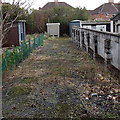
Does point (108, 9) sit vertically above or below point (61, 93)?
above

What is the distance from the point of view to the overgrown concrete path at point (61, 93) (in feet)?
14.6

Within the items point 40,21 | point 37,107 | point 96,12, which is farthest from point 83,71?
point 96,12

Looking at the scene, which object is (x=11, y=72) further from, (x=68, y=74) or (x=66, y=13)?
(x=66, y=13)

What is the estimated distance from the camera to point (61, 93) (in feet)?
18.6

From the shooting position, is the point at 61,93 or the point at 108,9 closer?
the point at 61,93

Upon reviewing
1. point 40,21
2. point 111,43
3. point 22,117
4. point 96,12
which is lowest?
point 22,117

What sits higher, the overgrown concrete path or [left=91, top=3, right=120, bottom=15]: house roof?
[left=91, top=3, right=120, bottom=15]: house roof

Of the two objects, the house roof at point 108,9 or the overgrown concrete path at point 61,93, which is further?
the house roof at point 108,9

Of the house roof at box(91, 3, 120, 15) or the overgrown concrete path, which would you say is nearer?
the overgrown concrete path

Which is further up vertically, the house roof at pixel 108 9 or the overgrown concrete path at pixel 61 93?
the house roof at pixel 108 9

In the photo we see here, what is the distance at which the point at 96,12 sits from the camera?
4541cm

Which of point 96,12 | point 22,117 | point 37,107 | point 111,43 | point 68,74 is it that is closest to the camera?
→ point 22,117

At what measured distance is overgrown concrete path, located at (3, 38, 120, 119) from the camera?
4.46 metres

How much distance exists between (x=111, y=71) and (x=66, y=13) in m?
23.0
